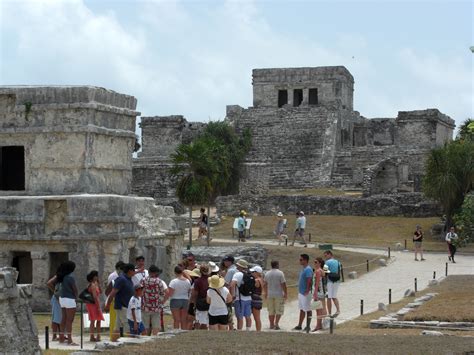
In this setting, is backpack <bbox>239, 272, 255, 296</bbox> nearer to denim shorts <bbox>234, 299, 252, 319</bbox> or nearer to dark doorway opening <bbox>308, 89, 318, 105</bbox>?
denim shorts <bbox>234, 299, 252, 319</bbox>

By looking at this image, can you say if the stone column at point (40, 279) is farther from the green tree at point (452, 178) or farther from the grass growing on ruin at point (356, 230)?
the green tree at point (452, 178)

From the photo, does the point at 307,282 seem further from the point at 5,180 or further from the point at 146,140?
the point at 146,140

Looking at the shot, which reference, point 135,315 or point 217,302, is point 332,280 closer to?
point 217,302

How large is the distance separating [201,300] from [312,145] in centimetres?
3539

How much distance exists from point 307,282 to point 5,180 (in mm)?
7985

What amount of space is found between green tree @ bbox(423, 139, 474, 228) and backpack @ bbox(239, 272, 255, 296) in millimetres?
19007

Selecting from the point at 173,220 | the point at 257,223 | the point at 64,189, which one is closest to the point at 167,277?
the point at 173,220

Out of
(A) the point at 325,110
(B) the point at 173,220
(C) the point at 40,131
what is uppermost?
(A) the point at 325,110

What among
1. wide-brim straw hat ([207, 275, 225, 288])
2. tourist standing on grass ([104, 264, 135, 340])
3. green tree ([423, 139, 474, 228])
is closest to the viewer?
tourist standing on grass ([104, 264, 135, 340])

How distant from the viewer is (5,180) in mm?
23031

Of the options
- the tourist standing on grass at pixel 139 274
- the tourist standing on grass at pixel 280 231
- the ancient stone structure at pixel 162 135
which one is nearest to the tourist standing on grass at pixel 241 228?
the tourist standing on grass at pixel 280 231

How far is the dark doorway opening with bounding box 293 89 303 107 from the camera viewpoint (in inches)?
2208

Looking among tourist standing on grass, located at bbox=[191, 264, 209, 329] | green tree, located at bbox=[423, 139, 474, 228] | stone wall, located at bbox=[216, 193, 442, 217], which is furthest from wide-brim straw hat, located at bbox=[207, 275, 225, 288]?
stone wall, located at bbox=[216, 193, 442, 217]

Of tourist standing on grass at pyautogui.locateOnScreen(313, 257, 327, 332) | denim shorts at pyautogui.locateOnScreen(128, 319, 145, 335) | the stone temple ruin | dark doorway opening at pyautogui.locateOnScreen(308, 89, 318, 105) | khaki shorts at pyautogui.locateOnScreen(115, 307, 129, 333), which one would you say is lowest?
denim shorts at pyautogui.locateOnScreen(128, 319, 145, 335)
